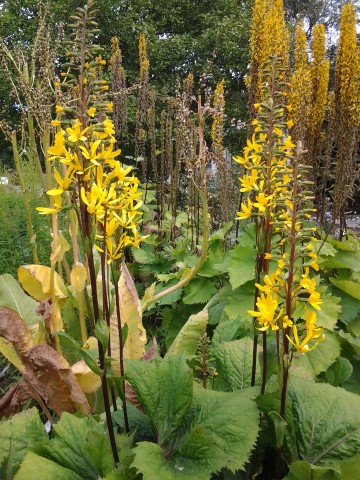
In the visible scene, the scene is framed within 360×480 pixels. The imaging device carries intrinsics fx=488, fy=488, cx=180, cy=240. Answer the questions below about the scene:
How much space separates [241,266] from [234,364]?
39.3 inches

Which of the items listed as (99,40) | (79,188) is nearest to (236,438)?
(79,188)

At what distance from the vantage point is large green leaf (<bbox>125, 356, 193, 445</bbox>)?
167cm

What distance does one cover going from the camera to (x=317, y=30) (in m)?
4.40

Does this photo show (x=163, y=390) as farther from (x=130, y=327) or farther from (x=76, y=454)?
(x=130, y=327)

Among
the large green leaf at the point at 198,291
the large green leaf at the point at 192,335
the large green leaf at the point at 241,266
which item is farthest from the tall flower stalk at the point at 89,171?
the large green leaf at the point at 198,291

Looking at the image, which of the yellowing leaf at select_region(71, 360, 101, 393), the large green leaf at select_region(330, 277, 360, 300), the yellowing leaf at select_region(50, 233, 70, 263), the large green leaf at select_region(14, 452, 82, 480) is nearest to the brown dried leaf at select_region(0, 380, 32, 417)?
the yellowing leaf at select_region(71, 360, 101, 393)

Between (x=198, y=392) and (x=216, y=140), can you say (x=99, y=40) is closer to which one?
(x=216, y=140)

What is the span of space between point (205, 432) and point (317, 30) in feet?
12.9

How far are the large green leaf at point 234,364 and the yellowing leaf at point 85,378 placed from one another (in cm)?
57

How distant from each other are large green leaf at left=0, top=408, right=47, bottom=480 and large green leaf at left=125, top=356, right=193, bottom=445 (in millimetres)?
393

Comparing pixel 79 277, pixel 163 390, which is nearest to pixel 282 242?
pixel 163 390

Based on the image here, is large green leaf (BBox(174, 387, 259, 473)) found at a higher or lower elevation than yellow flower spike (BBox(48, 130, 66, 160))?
lower

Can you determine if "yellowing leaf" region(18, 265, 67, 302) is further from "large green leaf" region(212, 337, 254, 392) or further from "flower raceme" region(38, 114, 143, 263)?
"flower raceme" region(38, 114, 143, 263)

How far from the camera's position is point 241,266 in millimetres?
2973
